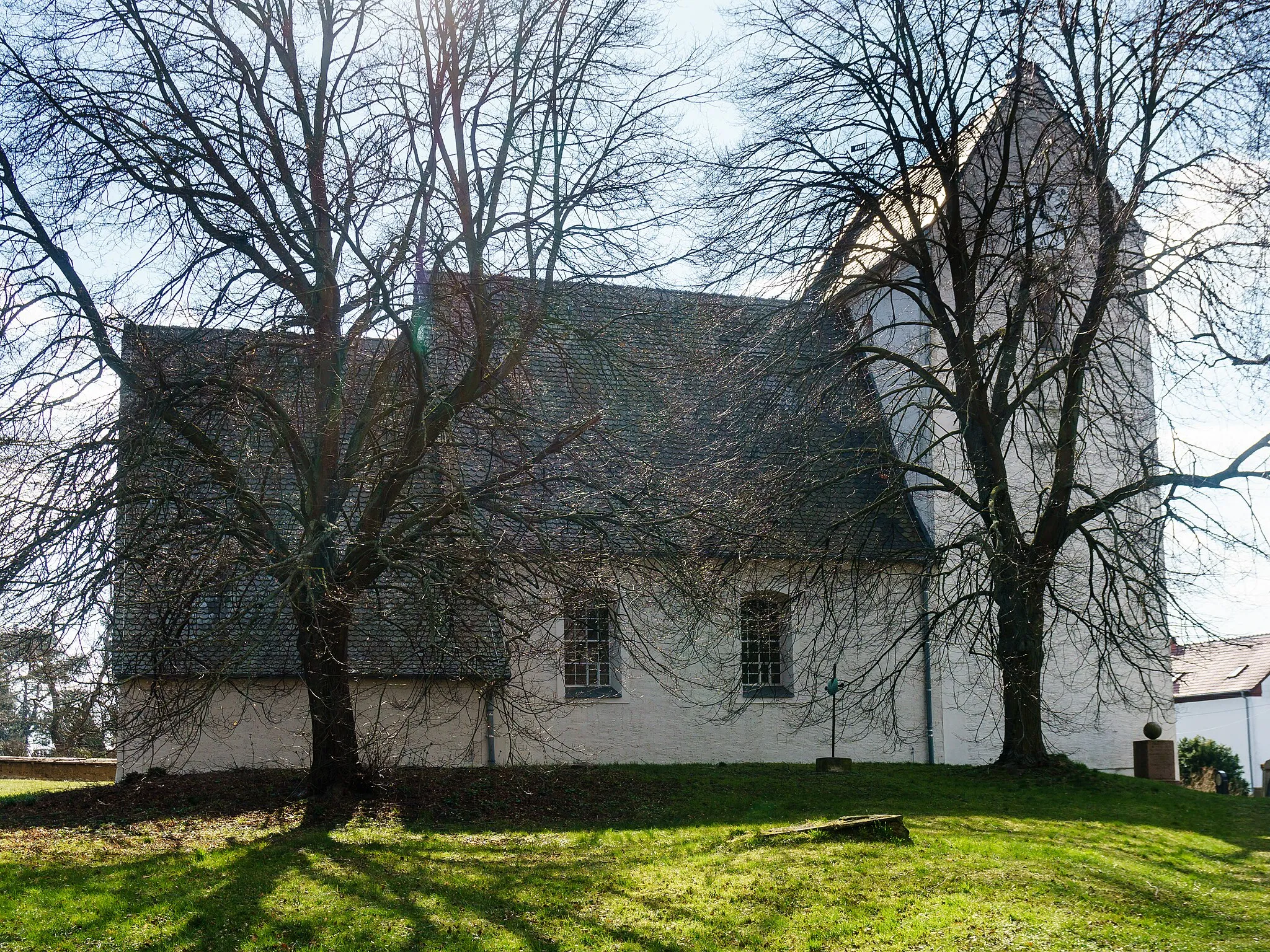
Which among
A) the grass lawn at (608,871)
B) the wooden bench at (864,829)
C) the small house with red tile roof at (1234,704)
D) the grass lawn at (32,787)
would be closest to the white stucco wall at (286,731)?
the grass lawn at (32,787)

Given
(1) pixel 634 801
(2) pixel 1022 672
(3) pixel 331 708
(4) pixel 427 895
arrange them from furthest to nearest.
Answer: (2) pixel 1022 672
(1) pixel 634 801
(3) pixel 331 708
(4) pixel 427 895

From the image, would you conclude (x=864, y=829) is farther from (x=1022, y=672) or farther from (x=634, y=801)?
(x=1022, y=672)

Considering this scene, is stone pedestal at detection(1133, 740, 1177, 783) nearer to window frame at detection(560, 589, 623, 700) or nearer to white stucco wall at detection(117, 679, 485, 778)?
window frame at detection(560, 589, 623, 700)

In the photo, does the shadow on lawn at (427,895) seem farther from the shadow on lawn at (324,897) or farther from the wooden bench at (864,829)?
the wooden bench at (864,829)

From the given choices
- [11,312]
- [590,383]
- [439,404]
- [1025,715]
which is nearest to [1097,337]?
[1025,715]

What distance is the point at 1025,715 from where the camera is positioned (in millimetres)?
17141

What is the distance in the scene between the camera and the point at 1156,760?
19.8 metres

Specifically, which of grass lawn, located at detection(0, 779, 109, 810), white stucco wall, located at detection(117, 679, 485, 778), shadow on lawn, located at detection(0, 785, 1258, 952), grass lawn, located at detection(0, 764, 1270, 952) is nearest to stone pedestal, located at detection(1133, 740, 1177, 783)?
grass lawn, located at detection(0, 764, 1270, 952)

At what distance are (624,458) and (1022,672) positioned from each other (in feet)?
19.8

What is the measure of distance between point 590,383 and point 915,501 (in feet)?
33.8

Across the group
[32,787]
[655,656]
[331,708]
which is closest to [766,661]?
[655,656]

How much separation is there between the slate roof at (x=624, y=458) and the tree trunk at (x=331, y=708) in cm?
34

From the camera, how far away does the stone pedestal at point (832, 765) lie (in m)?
17.9

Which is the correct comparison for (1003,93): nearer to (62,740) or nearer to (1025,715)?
(1025,715)
